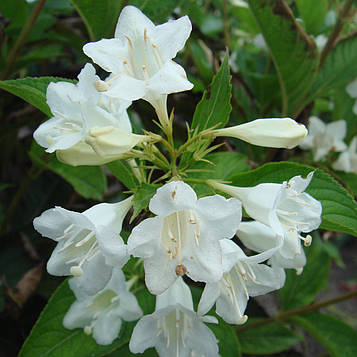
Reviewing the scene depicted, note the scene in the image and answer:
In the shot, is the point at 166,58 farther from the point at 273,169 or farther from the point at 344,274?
the point at 344,274

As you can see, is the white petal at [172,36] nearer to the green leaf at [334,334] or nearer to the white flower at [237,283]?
the white flower at [237,283]

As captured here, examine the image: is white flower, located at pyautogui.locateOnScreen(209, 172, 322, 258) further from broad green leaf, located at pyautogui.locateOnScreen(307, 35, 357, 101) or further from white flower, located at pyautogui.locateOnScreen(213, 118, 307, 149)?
broad green leaf, located at pyautogui.locateOnScreen(307, 35, 357, 101)

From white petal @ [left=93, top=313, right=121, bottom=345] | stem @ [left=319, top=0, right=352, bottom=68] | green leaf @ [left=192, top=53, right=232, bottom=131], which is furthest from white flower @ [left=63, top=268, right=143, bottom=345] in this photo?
stem @ [left=319, top=0, right=352, bottom=68]

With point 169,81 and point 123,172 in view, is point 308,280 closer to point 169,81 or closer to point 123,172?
point 123,172

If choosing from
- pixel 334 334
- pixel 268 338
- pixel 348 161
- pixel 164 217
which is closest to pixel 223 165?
pixel 164 217


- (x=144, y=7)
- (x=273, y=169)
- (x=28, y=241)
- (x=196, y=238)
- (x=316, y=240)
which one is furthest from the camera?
(x=316, y=240)

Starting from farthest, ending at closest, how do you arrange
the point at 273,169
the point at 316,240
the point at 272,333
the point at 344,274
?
the point at 344,274
the point at 316,240
the point at 272,333
the point at 273,169

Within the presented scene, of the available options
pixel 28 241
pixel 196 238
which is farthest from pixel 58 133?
pixel 28 241

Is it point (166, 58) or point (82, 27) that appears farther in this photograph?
point (82, 27)
